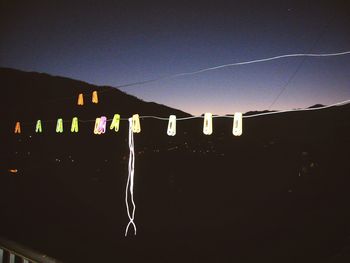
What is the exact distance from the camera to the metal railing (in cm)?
224

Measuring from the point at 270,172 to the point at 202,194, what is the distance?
29.5m

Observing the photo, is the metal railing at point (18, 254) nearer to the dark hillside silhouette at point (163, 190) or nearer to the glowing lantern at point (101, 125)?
the dark hillside silhouette at point (163, 190)

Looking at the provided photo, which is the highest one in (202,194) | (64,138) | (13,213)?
(64,138)

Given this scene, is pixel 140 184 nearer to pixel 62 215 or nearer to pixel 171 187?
pixel 171 187

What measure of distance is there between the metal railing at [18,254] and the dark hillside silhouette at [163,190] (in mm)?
662

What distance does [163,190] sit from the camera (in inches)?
1497

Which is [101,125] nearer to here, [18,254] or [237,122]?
[237,122]

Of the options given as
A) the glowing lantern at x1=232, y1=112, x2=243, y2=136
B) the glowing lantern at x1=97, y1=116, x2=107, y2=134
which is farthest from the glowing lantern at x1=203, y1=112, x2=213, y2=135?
the glowing lantern at x1=97, y1=116, x2=107, y2=134

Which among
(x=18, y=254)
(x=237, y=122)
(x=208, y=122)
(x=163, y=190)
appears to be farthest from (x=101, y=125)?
(x=163, y=190)

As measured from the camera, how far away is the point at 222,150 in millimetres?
88938

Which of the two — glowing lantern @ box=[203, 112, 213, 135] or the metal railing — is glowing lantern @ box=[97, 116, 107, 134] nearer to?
glowing lantern @ box=[203, 112, 213, 135]

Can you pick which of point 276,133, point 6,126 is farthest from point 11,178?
point 276,133

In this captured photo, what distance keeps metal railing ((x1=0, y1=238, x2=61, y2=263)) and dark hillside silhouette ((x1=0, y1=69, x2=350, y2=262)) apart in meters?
0.66

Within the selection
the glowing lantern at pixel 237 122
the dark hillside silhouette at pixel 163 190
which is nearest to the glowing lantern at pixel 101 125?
the glowing lantern at pixel 237 122
